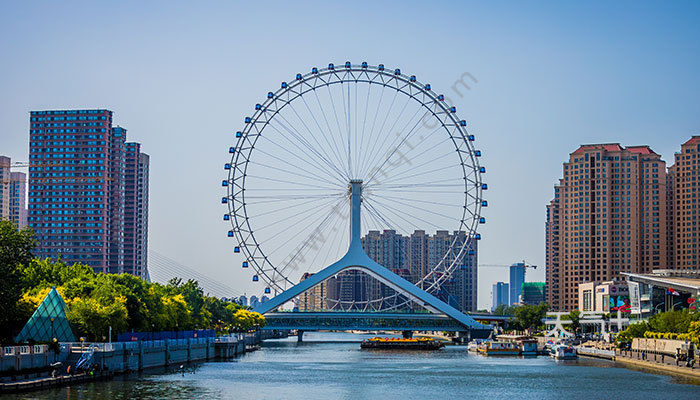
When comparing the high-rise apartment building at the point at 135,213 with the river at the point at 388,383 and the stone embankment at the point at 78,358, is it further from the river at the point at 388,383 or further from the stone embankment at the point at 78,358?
the river at the point at 388,383

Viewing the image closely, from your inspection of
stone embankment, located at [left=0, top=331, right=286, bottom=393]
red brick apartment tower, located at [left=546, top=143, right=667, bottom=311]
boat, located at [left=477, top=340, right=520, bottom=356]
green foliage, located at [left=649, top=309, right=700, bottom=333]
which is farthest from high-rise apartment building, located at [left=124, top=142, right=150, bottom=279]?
green foliage, located at [left=649, top=309, right=700, bottom=333]

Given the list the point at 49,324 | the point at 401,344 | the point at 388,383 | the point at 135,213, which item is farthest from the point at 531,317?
the point at 49,324

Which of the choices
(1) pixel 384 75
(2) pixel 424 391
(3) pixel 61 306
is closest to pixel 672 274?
(1) pixel 384 75

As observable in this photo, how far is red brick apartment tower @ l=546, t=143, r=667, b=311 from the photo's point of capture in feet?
571

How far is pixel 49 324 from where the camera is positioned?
63906 mm

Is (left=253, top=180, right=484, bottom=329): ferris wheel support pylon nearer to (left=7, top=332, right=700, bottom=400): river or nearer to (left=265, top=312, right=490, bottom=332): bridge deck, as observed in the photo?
(left=265, top=312, right=490, bottom=332): bridge deck

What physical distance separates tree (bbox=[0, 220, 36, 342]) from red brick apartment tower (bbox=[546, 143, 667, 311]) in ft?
408

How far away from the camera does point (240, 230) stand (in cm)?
10462

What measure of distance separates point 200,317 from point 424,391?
1973 inches

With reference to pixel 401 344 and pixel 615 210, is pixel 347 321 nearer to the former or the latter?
pixel 401 344

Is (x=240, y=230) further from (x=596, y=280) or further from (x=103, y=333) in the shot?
(x=596, y=280)

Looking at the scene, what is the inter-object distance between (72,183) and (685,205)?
99.8 meters

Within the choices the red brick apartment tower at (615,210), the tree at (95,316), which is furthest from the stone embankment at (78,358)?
the red brick apartment tower at (615,210)

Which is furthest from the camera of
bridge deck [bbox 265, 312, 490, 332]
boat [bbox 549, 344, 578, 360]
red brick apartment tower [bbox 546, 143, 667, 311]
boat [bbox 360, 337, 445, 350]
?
red brick apartment tower [bbox 546, 143, 667, 311]
